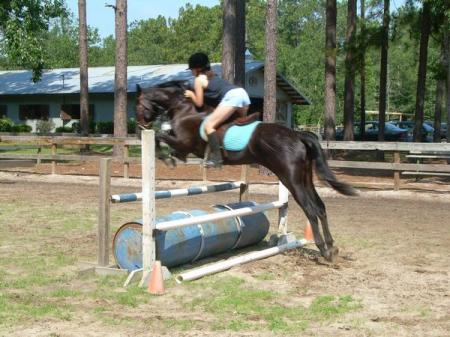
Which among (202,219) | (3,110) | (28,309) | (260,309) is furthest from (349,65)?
(3,110)

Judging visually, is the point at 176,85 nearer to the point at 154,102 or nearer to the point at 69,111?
the point at 154,102

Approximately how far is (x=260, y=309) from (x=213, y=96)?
2.60 meters

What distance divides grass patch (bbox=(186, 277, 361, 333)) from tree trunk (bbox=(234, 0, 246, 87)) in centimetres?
1720

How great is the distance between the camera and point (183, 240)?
6.70 m

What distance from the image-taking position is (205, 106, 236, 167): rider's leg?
6.69 meters

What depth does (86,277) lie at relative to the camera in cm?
643

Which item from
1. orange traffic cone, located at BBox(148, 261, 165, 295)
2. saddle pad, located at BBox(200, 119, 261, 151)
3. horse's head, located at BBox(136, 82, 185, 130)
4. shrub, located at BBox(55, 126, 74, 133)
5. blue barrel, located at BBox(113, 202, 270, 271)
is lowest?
orange traffic cone, located at BBox(148, 261, 165, 295)

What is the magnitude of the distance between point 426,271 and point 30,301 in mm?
4126

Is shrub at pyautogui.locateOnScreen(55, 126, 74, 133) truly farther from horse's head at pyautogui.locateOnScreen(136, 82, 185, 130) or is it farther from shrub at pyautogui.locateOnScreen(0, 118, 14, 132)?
horse's head at pyautogui.locateOnScreen(136, 82, 185, 130)

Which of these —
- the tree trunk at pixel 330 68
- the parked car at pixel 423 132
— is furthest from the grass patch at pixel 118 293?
the parked car at pixel 423 132

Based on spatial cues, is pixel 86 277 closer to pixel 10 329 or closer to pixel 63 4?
pixel 10 329

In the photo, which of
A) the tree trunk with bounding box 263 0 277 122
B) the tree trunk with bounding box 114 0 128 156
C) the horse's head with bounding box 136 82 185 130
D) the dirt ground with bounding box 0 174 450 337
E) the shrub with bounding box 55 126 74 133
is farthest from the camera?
the shrub with bounding box 55 126 74 133

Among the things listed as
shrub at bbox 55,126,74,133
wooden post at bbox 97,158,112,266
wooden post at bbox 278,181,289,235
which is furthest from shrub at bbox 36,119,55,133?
wooden post at bbox 97,158,112,266

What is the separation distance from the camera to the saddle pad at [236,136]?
676cm
